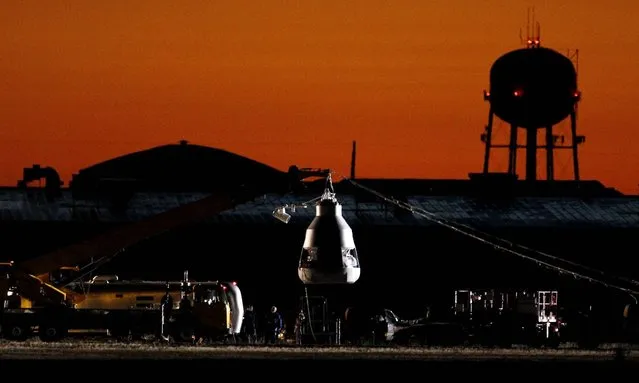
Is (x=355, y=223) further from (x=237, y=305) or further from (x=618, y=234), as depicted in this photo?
(x=237, y=305)

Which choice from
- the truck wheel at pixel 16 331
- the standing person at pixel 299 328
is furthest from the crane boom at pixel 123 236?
the standing person at pixel 299 328

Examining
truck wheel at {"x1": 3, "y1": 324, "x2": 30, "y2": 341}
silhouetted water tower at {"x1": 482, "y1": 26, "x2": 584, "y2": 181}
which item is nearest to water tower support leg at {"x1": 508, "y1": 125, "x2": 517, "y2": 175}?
silhouetted water tower at {"x1": 482, "y1": 26, "x2": 584, "y2": 181}

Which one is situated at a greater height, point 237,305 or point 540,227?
point 540,227

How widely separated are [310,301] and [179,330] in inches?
682

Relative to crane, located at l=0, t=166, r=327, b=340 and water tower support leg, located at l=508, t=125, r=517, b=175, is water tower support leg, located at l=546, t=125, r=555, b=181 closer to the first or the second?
water tower support leg, located at l=508, t=125, r=517, b=175

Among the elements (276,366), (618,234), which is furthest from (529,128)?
(276,366)

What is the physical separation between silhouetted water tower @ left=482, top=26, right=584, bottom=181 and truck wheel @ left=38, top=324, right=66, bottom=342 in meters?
40.6

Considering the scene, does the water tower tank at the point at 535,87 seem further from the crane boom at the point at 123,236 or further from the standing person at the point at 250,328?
the crane boom at the point at 123,236

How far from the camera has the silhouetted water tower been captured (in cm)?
9300

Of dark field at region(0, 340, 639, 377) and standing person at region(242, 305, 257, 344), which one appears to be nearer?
dark field at region(0, 340, 639, 377)

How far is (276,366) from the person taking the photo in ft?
150

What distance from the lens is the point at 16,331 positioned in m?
58.8

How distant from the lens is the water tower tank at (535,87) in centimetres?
9300

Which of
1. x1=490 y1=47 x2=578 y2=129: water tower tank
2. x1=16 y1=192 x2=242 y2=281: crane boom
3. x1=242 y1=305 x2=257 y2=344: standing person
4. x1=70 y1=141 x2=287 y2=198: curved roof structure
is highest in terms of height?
x1=490 y1=47 x2=578 y2=129: water tower tank
